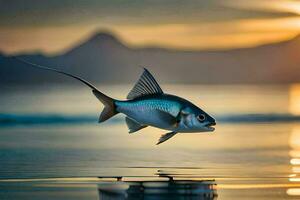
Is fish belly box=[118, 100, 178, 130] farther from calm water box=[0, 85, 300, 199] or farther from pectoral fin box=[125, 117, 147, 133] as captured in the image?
calm water box=[0, 85, 300, 199]

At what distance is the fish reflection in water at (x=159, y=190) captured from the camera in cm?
556

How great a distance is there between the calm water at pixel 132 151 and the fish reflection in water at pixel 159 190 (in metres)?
0.05

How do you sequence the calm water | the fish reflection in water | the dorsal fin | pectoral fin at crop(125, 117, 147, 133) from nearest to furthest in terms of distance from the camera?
the fish reflection in water, the dorsal fin, pectoral fin at crop(125, 117, 147, 133), the calm water

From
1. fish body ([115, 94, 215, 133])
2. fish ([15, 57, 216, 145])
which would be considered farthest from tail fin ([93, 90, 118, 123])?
fish body ([115, 94, 215, 133])

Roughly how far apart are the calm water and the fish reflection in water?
0.05m

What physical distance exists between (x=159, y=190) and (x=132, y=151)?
7.23ft

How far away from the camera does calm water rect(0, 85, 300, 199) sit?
6.04m

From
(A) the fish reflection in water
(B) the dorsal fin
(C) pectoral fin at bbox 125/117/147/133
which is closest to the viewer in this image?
(A) the fish reflection in water

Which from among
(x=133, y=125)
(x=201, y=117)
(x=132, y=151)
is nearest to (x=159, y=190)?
(x=133, y=125)

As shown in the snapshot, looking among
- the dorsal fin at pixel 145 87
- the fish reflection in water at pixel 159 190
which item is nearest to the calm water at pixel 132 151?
the fish reflection in water at pixel 159 190

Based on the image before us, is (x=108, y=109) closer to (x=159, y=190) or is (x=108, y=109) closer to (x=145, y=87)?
(x=145, y=87)

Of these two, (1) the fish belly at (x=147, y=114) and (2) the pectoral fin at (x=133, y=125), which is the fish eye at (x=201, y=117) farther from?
(2) the pectoral fin at (x=133, y=125)

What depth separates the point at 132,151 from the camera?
7988 millimetres

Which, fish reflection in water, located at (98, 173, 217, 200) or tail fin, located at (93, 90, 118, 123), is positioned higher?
tail fin, located at (93, 90, 118, 123)
